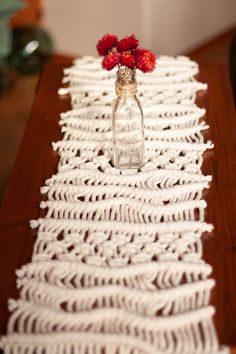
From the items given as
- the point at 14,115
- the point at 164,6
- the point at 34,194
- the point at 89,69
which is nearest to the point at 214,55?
the point at 164,6

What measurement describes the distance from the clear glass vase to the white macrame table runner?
2cm

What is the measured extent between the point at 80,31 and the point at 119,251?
2.00m

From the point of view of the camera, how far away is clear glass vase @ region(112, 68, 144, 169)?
109 centimetres

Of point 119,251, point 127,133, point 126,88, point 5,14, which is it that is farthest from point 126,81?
point 5,14

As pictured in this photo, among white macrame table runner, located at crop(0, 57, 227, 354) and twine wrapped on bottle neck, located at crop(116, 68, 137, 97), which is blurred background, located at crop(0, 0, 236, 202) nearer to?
white macrame table runner, located at crop(0, 57, 227, 354)

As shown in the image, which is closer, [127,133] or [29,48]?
[127,133]

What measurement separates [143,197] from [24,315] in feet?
1.05

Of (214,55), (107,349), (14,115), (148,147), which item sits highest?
(214,55)

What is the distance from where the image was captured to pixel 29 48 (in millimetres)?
2656

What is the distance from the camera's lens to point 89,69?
143 centimetres

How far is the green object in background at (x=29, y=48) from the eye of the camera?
8.70 feet

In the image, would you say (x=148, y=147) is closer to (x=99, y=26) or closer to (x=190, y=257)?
(x=190, y=257)

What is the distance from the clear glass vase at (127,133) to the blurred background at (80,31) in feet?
4.38

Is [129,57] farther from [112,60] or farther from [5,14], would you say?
[5,14]
